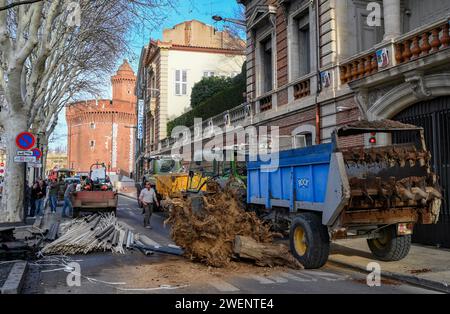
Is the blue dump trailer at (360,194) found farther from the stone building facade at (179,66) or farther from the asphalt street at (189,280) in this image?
the stone building facade at (179,66)

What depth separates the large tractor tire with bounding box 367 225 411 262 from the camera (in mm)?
9078

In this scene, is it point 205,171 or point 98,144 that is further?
point 98,144

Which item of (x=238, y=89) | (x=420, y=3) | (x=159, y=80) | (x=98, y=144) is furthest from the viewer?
(x=98, y=144)

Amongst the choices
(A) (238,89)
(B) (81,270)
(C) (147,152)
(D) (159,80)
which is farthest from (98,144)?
(B) (81,270)

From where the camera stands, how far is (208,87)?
37.9 metres

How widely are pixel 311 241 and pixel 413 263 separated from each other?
7.56 feet

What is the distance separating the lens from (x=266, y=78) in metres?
20.9

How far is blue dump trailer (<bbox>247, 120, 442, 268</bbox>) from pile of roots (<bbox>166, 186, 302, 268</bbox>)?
1.92 ft

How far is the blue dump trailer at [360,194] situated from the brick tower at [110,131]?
65966mm

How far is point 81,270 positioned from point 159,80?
36923 mm

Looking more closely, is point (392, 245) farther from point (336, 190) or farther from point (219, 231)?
point (219, 231)

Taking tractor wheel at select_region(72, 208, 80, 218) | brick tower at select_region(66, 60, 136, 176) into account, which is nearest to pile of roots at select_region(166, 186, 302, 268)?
tractor wheel at select_region(72, 208, 80, 218)

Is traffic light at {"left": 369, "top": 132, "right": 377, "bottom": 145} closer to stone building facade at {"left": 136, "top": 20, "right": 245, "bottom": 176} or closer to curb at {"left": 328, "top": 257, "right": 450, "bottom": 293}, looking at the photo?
curb at {"left": 328, "top": 257, "right": 450, "bottom": 293}

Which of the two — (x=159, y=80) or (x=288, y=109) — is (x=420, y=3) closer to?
(x=288, y=109)
